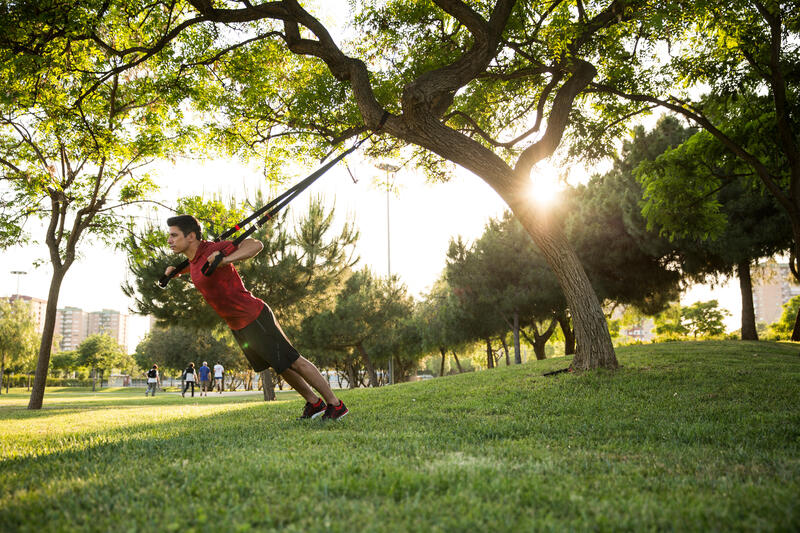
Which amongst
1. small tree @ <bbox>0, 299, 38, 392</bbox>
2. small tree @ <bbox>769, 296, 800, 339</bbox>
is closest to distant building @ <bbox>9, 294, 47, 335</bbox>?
small tree @ <bbox>0, 299, 38, 392</bbox>

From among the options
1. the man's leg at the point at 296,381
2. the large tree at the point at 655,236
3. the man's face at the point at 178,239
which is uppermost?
the large tree at the point at 655,236

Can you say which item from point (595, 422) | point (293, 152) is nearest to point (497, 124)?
point (293, 152)

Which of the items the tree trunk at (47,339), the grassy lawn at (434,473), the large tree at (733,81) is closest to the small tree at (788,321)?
the large tree at (733,81)

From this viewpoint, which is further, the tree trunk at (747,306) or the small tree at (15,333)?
the small tree at (15,333)

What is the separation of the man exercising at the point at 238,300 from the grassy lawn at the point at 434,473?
71 cm

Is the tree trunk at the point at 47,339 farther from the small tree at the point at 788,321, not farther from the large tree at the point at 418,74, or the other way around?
the small tree at the point at 788,321

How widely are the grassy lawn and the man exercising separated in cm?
71

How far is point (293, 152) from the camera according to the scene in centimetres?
1250

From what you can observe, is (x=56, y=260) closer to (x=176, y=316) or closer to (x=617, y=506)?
(x=176, y=316)

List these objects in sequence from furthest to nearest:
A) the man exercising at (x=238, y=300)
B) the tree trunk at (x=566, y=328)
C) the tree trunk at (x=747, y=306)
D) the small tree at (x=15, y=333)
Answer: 1. the small tree at (x=15, y=333)
2. the tree trunk at (x=566, y=328)
3. the tree trunk at (x=747, y=306)
4. the man exercising at (x=238, y=300)

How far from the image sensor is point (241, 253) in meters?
4.39

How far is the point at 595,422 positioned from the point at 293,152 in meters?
10.3

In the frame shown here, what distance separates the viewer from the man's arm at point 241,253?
4316 millimetres

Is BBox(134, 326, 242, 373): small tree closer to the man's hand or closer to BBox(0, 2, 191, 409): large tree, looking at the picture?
BBox(0, 2, 191, 409): large tree
